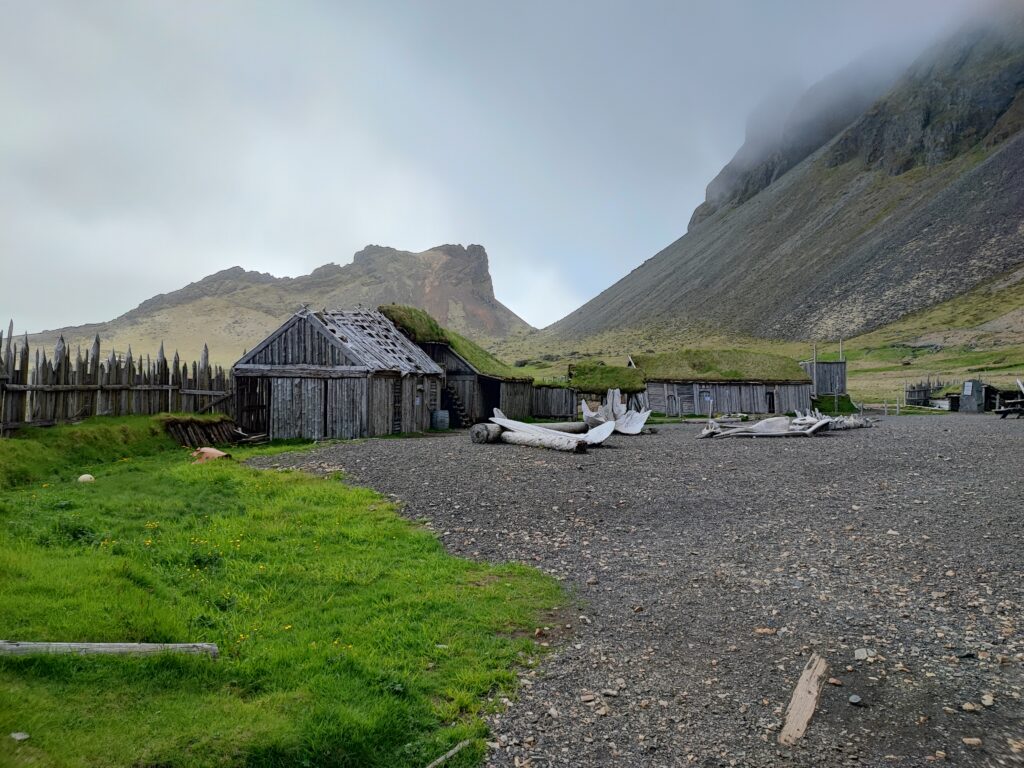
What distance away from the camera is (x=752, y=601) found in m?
7.75

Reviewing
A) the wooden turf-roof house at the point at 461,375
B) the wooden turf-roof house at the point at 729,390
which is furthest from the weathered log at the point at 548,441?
the wooden turf-roof house at the point at 729,390

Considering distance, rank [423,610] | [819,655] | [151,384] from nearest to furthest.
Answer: [819,655] → [423,610] → [151,384]

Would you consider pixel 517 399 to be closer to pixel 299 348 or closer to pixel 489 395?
pixel 489 395

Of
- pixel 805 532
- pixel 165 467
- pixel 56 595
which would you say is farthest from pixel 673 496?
pixel 165 467

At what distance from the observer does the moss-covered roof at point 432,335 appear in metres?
34.0

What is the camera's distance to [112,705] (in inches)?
187

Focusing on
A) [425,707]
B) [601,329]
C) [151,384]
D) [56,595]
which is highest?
[601,329]

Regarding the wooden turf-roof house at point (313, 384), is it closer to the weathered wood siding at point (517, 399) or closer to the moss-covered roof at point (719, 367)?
the weathered wood siding at point (517, 399)

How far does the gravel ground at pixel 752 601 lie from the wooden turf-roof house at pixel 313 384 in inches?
310

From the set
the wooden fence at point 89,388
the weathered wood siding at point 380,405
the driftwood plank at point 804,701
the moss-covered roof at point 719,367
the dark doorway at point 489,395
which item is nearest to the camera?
the driftwood plank at point 804,701

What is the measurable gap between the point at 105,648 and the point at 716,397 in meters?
39.7

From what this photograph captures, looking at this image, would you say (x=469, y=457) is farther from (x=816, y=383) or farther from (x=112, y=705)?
(x=816, y=383)

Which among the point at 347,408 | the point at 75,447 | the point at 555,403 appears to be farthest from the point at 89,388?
the point at 555,403

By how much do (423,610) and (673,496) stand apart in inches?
300
